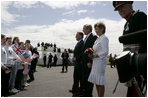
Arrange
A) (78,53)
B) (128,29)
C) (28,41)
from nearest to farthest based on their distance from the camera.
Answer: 1. (128,29)
2. (78,53)
3. (28,41)

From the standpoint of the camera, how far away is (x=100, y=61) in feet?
10.5

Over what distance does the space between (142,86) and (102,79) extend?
5.35 ft

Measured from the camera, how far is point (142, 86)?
4.99ft

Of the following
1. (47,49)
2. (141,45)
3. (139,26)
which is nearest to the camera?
(141,45)

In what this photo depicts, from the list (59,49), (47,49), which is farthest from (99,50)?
(59,49)

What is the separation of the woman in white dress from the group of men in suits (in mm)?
547

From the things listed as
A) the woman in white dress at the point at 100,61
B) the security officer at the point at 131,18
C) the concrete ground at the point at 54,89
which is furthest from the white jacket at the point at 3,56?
the security officer at the point at 131,18

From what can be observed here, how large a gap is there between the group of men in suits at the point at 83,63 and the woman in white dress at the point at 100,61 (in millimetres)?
547

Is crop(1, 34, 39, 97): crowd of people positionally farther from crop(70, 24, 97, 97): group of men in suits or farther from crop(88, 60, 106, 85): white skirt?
→ crop(88, 60, 106, 85): white skirt

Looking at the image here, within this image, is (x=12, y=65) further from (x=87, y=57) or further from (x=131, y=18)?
(x=131, y=18)

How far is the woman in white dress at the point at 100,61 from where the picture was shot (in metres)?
3.13

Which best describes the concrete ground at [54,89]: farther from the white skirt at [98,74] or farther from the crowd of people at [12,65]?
the white skirt at [98,74]

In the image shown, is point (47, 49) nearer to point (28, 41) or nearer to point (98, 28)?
point (28, 41)

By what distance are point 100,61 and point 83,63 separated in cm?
108
